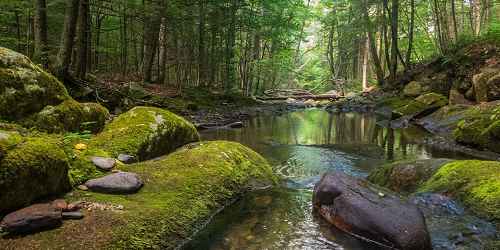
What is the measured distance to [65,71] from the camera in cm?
1022

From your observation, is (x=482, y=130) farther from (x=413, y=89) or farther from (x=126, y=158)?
(x=413, y=89)

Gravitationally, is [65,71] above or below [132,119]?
above

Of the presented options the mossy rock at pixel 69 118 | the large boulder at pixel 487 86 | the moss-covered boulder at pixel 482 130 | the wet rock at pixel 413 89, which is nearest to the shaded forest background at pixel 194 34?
the wet rock at pixel 413 89

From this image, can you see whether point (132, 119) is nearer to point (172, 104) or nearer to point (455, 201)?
point (455, 201)

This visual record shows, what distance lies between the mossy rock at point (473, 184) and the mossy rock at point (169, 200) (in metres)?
2.56

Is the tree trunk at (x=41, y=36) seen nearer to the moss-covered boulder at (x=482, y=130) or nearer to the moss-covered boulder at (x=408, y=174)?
the moss-covered boulder at (x=408, y=174)

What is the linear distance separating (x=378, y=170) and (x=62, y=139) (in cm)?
494

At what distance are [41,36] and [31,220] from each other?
27.9 feet

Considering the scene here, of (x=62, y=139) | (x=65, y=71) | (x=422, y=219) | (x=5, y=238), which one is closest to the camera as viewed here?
(x=5, y=238)

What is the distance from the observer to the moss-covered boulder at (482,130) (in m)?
9.27

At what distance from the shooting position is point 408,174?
6.05m

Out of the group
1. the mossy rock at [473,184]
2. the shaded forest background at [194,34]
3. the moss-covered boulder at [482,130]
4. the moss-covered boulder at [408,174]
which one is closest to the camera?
the mossy rock at [473,184]

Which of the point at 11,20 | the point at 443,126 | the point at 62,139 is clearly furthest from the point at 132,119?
the point at 11,20

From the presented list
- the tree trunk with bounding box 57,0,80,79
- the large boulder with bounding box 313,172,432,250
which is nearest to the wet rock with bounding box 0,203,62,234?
the large boulder with bounding box 313,172,432,250
